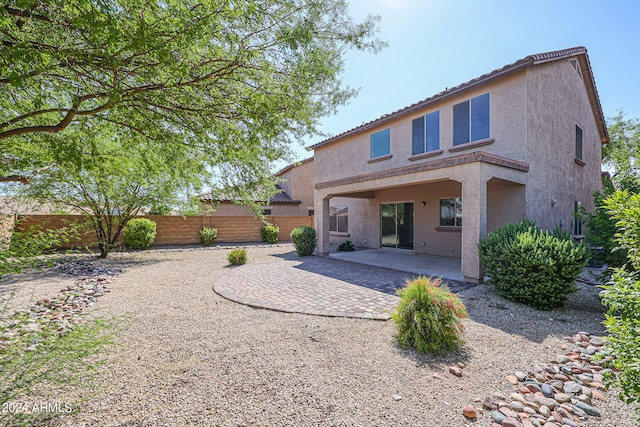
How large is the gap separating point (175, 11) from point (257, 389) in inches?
166

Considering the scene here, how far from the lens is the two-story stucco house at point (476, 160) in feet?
25.6

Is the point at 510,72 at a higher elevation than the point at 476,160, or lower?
higher

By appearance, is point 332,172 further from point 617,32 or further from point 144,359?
point 144,359

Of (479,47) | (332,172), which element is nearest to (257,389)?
(479,47)

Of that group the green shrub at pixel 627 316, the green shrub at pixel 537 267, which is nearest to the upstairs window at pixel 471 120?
the green shrub at pixel 537 267

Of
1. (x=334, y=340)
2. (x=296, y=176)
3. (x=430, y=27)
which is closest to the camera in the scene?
(x=334, y=340)

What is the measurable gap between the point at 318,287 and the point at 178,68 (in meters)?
5.78

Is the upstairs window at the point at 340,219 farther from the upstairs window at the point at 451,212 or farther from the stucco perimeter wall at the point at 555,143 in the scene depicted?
the stucco perimeter wall at the point at 555,143

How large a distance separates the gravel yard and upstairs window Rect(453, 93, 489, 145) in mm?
5823

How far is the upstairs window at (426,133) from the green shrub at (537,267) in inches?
218

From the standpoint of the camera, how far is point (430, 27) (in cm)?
680

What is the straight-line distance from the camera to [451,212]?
11414 mm

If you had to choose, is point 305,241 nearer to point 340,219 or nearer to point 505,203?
point 340,219

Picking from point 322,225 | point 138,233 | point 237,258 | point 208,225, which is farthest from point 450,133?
point 138,233
